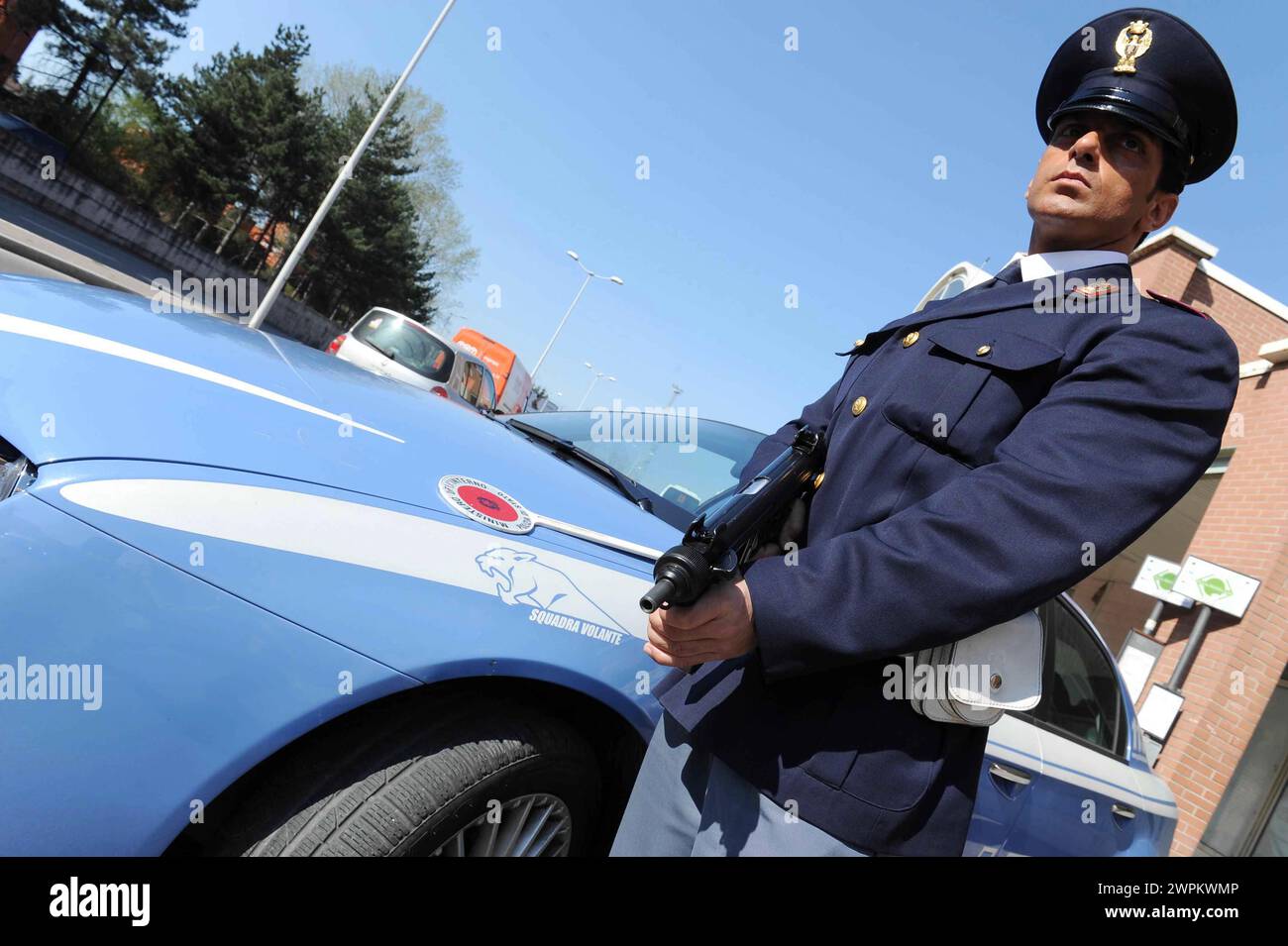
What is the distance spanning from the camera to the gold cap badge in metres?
1.34

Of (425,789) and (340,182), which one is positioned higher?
(340,182)

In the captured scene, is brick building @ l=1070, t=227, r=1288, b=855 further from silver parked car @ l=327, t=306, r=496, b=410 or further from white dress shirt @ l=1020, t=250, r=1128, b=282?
silver parked car @ l=327, t=306, r=496, b=410


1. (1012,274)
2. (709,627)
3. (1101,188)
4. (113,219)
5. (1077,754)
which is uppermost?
(1101,188)

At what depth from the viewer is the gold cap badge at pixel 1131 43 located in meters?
1.34

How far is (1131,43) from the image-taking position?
1363mm

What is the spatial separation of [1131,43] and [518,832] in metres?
1.96

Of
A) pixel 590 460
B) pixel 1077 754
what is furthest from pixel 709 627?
pixel 1077 754

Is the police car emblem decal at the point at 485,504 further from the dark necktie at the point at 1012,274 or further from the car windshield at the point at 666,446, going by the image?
the dark necktie at the point at 1012,274

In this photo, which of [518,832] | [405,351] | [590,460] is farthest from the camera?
[405,351]

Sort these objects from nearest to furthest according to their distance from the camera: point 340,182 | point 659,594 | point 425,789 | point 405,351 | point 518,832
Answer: point 659,594 < point 425,789 < point 518,832 < point 405,351 < point 340,182

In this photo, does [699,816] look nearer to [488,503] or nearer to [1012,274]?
[488,503]

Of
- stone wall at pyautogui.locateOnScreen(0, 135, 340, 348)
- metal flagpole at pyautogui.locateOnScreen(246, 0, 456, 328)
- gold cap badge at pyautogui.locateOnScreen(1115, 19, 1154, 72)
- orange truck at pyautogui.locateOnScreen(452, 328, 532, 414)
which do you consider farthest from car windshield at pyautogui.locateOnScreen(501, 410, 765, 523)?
stone wall at pyautogui.locateOnScreen(0, 135, 340, 348)
